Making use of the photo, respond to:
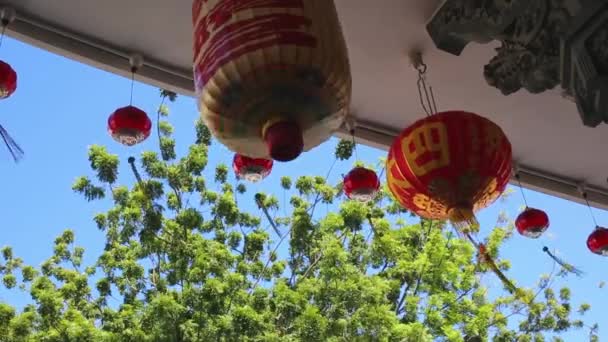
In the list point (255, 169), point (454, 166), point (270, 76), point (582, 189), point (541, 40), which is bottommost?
point (270, 76)

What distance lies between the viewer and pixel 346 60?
4.87 feet

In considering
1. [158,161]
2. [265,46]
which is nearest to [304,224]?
[158,161]

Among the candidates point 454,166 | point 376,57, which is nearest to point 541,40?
point 454,166

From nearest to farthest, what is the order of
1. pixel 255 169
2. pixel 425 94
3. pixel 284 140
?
pixel 284 140, pixel 255 169, pixel 425 94

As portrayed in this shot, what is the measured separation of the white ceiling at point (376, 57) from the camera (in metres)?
2.84

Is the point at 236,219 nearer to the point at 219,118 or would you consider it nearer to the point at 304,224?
the point at 304,224

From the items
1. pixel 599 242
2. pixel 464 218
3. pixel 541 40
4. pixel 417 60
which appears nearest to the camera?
pixel 464 218

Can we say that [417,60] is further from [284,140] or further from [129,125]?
[284,140]

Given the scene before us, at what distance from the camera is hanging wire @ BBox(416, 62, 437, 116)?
127 inches

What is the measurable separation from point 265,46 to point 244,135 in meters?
0.21

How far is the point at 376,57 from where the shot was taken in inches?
Result: 124

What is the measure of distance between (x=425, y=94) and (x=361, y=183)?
621mm

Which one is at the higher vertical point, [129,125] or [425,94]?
[425,94]

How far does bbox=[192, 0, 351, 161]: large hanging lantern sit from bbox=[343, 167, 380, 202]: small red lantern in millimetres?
1708
